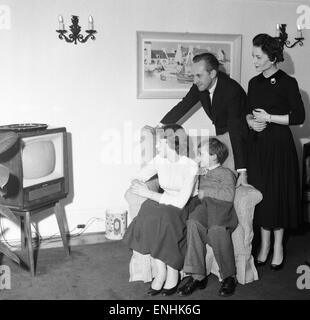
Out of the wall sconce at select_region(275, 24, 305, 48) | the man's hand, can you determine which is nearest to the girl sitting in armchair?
the man's hand

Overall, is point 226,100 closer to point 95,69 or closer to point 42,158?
point 95,69

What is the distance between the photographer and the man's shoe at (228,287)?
2.63 metres

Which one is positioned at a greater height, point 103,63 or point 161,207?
point 103,63

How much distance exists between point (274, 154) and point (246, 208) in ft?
1.54

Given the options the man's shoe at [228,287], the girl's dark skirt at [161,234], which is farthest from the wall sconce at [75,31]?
the man's shoe at [228,287]

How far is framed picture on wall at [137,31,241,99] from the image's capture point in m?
3.62

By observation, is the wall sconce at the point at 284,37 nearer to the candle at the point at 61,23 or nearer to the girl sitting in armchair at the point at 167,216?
the girl sitting in armchair at the point at 167,216

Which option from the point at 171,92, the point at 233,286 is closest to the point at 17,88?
the point at 171,92

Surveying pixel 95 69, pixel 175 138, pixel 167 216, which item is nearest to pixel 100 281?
pixel 167 216

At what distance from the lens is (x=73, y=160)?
362 cm

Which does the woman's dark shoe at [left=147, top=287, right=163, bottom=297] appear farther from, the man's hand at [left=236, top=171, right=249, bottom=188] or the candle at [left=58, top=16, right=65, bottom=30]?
the candle at [left=58, top=16, right=65, bottom=30]

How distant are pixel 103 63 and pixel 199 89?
84 cm
